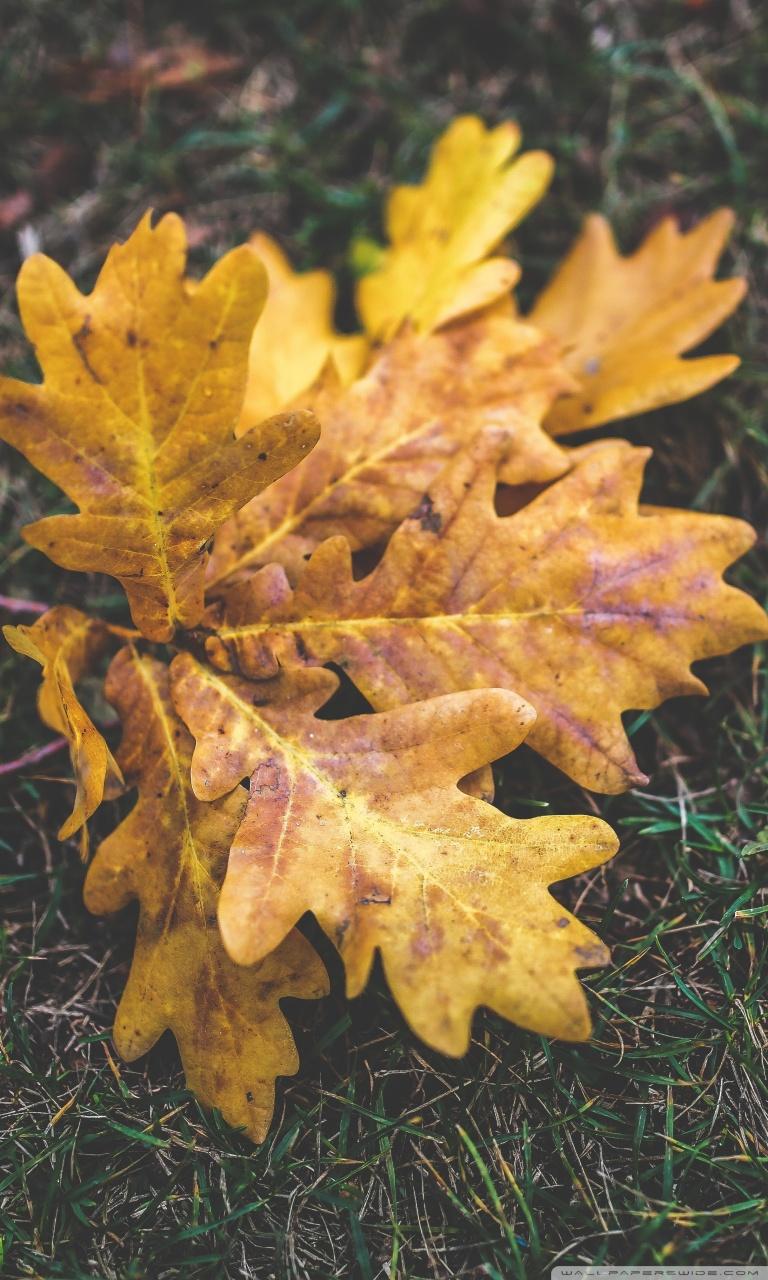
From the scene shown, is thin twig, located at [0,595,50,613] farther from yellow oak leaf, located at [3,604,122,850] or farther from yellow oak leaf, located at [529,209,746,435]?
yellow oak leaf, located at [529,209,746,435]

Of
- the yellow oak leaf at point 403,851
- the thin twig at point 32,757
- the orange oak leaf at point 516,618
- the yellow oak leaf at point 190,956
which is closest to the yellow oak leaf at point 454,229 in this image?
the orange oak leaf at point 516,618

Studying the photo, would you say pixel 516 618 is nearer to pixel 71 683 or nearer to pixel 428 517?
pixel 428 517

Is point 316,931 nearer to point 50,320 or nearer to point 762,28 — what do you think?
point 50,320

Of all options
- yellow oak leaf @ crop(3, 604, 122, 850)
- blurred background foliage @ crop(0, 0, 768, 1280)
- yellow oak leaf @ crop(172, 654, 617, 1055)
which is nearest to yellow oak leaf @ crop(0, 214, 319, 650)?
yellow oak leaf @ crop(3, 604, 122, 850)

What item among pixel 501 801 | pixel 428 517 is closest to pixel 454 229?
pixel 428 517

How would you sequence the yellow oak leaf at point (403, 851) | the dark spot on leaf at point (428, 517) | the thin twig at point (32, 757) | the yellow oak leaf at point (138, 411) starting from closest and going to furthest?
the yellow oak leaf at point (403, 851) → the yellow oak leaf at point (138, 411) → the dark spot on leaf at point (428, 517) → the thin twig at point (32, 757)

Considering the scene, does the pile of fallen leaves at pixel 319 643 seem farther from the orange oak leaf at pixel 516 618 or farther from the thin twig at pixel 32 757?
the thin twig at pixel 32 757

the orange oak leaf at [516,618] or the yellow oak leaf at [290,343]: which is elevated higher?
the yellow oak leaf at [290,343]
